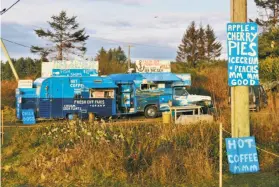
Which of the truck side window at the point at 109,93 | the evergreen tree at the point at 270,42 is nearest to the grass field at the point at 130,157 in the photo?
the evergreen tree at the point at 270,42

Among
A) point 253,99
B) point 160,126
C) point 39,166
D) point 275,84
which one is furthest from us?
point 253,99

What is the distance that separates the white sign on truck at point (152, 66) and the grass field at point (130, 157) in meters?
17.0

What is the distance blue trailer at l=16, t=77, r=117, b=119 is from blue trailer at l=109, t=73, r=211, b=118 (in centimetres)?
113

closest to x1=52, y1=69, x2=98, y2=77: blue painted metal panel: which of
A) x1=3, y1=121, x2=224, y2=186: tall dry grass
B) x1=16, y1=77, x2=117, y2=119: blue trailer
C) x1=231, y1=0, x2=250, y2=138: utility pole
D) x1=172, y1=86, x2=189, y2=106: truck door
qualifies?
x1=16, y1=77, x2=117, y2=119: blue trailer

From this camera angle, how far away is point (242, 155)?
9.30m

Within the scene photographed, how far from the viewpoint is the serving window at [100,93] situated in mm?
25252

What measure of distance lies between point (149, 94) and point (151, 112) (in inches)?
45.4

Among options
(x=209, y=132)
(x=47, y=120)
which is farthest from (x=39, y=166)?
(x=47, y=120)

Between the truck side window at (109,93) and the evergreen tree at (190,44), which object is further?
the evergreen tree at (190,44)

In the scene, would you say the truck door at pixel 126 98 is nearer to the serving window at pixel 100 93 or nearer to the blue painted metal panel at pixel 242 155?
the serving window at pixel 100 93

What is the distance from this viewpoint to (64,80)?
2506 cm

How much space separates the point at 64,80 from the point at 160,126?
1476 centimetres

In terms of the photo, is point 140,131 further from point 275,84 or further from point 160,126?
point 275,84

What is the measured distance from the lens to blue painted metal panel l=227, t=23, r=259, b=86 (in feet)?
30.1
